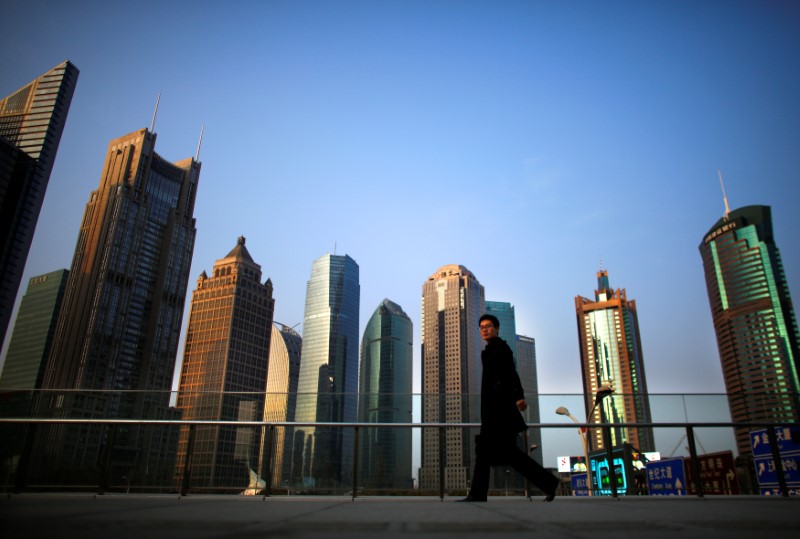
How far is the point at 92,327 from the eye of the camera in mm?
106000

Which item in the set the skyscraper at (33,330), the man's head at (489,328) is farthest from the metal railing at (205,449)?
the skyscraper at (33,330)

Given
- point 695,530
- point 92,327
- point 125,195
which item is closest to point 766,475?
point 695,530

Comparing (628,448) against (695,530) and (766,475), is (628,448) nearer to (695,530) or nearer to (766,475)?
(766,475)

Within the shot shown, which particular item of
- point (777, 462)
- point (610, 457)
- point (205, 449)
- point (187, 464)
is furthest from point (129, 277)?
point (777, 462)

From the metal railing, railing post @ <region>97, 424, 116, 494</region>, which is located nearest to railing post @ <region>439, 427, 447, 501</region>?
the metal railing

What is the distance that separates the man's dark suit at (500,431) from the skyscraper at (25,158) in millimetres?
87420

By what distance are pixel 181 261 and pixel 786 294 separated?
6610 inches

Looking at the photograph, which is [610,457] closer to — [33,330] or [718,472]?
[718,472]

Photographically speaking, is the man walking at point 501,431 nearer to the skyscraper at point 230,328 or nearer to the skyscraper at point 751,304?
the skyscraper at point 230,328

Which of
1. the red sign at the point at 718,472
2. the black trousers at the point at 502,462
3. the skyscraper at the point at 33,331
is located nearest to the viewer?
the black trousers at the point at 502,462

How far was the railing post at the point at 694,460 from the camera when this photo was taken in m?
6.57

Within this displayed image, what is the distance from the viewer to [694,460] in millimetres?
7000

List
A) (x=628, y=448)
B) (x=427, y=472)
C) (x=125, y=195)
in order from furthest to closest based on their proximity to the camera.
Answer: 1. (x=125, y=195)
2. (x=628, y=448)
3. (x=427, y=472)

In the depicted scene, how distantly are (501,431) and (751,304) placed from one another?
580 feet
